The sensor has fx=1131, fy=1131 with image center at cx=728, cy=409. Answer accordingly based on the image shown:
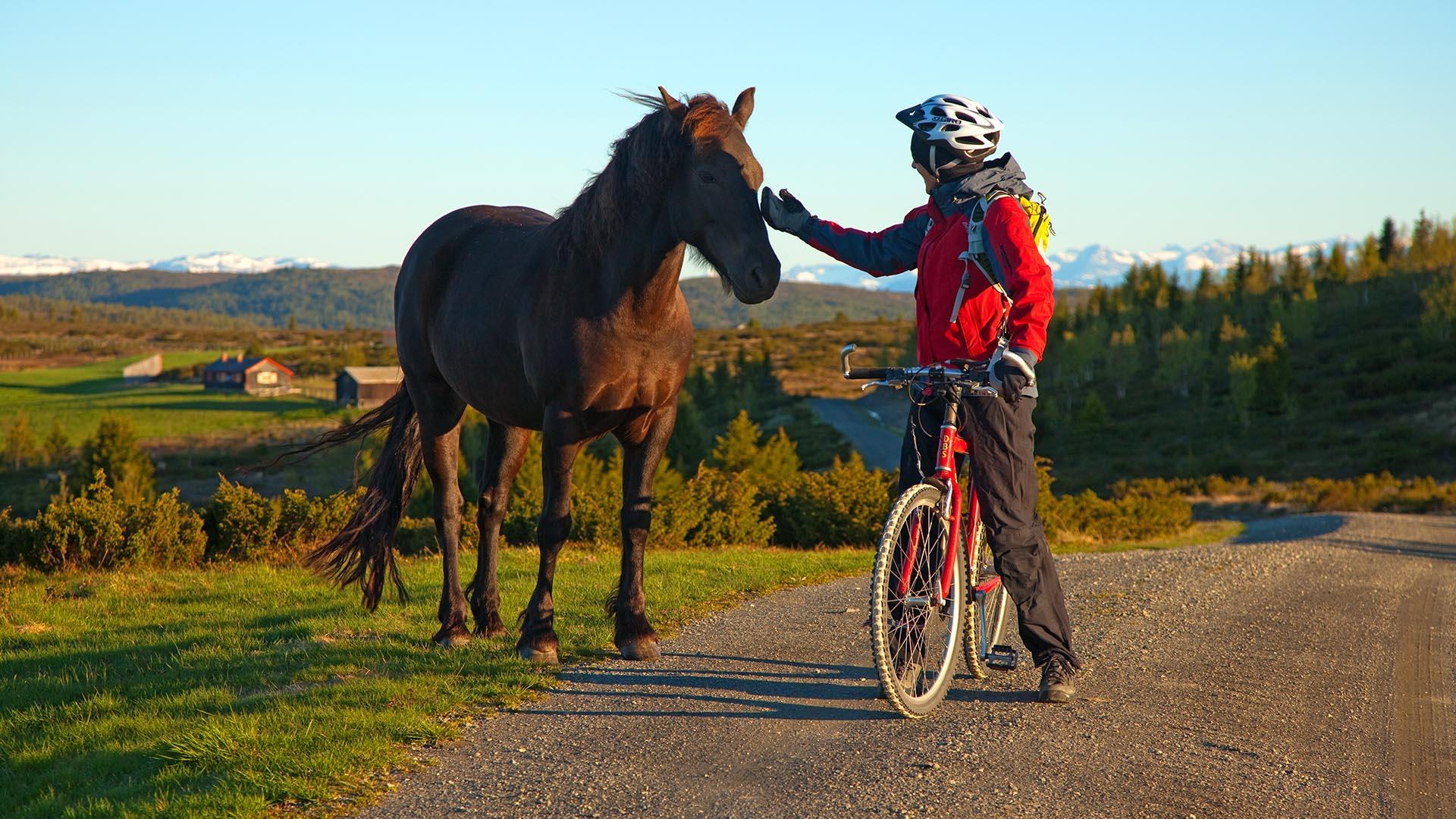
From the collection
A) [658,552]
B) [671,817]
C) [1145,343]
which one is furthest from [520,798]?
[1145,343]

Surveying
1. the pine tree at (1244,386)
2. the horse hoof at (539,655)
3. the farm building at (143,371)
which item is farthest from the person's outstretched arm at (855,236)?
the farm building at (143,371)

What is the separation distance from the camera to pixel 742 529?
48.0 feet

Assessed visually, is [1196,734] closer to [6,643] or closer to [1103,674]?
[1103,674]

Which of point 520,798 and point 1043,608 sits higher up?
point 1043,608

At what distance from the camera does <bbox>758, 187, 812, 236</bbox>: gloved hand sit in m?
5.60

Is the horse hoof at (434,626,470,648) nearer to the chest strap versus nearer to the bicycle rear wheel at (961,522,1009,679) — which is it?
the bicycle rear wheel at (961,522,1009,679)

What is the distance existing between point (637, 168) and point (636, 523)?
1.86m

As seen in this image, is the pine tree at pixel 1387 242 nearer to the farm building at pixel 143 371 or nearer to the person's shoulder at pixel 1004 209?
the person's shoulder at pixel 1004 209

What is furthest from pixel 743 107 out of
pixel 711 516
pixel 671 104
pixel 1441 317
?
pixel 1441 317

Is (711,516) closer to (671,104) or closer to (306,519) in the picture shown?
(306,519)

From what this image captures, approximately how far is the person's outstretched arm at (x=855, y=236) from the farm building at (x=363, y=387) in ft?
311

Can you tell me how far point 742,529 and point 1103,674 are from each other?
907cm

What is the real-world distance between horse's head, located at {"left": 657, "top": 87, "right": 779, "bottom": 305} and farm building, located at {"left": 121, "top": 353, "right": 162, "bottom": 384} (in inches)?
5606

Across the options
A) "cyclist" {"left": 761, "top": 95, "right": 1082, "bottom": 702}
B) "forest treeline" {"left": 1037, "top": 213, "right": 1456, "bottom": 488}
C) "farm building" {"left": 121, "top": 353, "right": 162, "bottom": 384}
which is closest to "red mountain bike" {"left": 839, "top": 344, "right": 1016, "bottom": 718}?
"cyclist" {"left": 761, "top": 95, "right": 1082, "bottom": 702}
